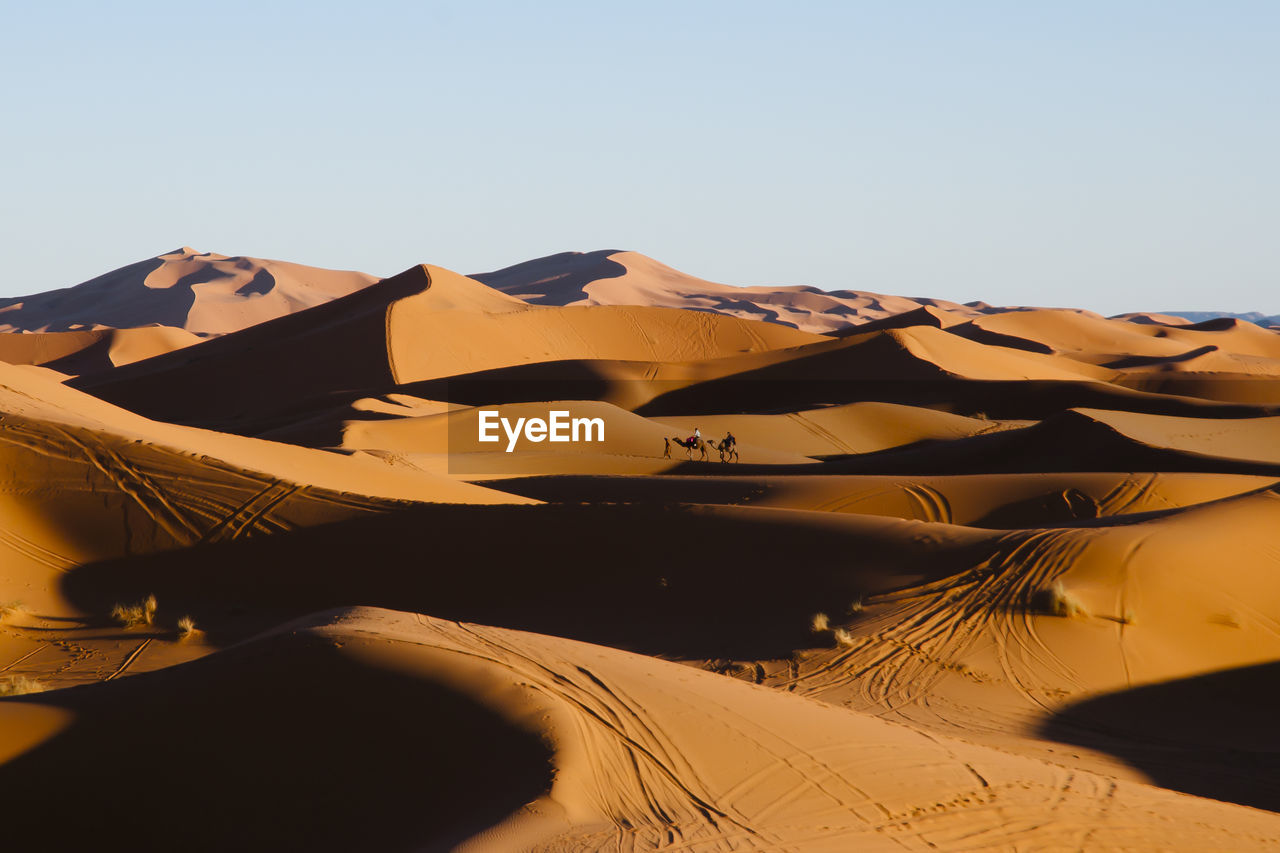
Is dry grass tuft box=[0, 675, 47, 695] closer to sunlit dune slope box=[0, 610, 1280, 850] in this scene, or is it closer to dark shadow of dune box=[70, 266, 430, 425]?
sunlit dune slope box=[0, 610, 1280, 850]

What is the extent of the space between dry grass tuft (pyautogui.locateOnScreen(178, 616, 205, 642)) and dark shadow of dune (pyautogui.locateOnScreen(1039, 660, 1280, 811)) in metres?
7.72

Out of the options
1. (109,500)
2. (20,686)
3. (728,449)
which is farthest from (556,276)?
(20,686)

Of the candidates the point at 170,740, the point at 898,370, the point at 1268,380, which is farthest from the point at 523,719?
the point at 1268,380

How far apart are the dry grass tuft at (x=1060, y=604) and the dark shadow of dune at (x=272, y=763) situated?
645cm

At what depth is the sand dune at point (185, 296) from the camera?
107750 mm

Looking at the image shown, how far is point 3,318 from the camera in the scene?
110 metres

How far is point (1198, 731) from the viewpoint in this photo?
9133 mm

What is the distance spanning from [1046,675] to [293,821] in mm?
6471

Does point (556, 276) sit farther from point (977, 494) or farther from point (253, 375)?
point (977, 494)

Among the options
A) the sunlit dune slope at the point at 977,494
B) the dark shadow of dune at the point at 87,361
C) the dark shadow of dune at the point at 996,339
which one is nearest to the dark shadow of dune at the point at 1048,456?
the sunlit dune slope at the point at 977,494

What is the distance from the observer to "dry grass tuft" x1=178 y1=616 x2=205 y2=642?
36.7ft

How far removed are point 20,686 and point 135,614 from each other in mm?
2778

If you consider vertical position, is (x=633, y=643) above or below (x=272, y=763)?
below

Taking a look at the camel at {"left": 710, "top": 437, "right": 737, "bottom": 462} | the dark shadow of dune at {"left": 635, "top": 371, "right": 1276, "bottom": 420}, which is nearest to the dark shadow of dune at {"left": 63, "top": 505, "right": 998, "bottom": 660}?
the camel at {"left": 710, "top": 437, "right": 737, "bottom": 462}
